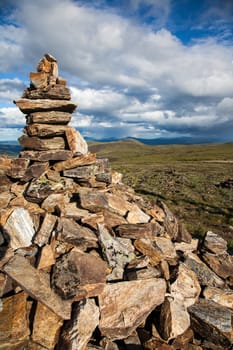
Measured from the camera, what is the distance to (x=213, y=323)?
25.5 ft

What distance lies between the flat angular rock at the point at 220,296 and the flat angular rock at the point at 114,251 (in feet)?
9.64

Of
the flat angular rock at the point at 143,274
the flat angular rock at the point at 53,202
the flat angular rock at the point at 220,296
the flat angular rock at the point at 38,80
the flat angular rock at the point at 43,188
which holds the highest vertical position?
the flat angular rock at the point at 38,80

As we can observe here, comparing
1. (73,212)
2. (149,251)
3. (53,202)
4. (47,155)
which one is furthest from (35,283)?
(47,155)

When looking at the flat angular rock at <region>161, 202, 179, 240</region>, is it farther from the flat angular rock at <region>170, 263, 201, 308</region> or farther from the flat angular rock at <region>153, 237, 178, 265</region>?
the flat angular rock at <region>170, 263, 201, 308</region>

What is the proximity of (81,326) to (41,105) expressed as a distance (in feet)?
30.3

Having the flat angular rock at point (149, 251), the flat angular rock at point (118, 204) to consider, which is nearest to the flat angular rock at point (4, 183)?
the flat angular rock at point (118, 204)

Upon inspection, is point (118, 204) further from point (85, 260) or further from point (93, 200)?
point (85, 260)

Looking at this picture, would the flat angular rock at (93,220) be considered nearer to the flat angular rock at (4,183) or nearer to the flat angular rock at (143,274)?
the flat angular rock at (143,274)

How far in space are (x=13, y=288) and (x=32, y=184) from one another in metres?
4.63

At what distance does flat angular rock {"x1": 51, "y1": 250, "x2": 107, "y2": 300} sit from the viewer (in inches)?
299

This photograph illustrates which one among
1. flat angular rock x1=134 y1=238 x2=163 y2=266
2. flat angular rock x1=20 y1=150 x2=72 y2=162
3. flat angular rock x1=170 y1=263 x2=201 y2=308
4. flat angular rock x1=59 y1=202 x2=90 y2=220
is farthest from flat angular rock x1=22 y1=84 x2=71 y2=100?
flat angular rock x1=170 y1=263 x2=201 y2=308

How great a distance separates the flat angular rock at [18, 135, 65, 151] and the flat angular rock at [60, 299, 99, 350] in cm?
720

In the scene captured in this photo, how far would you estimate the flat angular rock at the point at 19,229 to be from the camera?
917cm

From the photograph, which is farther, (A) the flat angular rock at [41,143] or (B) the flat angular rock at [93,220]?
(A) the flat angular rock at [41,143]
